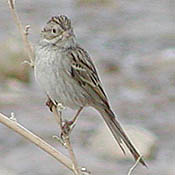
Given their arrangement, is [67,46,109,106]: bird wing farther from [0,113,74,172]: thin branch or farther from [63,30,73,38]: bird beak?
[0,113,74,172]: thin branch

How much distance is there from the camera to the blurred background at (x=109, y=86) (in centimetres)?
904

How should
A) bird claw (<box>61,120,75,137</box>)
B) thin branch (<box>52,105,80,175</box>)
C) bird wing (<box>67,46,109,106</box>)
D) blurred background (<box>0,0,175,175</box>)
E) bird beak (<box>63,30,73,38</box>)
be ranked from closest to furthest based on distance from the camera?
thin branch (<box>52,105,80,175</box>) < bird claw (<box>61,120,75,137</box>) < bird beak (<box>63,30,73,38</box>) < bird wing (<box>67,46,109,106</box>) < blurred background (<box>0,0,175,175</box>)

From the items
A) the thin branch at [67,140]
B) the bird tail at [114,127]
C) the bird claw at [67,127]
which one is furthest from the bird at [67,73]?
the thin branch at [67,140]

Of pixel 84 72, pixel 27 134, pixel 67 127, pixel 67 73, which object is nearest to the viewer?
pixel 27 134

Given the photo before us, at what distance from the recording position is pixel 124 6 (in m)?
15.6

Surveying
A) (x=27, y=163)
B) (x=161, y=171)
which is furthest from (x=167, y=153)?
(x=27, y=163)

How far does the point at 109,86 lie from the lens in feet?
36.8

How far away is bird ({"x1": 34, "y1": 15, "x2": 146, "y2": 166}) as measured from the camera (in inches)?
215

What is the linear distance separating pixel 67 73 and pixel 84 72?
14cm

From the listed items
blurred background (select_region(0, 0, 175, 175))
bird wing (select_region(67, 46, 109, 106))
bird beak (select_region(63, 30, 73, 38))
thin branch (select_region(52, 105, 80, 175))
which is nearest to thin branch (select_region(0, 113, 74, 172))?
thin branch (select_region(52, 105, 80, 175))

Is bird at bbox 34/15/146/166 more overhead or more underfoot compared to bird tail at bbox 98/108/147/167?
more overhead

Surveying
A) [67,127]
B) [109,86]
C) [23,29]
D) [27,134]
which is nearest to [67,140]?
[27,134]

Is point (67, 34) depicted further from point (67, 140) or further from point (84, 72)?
point (67, 140)

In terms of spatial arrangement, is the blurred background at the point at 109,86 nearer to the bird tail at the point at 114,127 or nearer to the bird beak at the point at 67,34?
the bird tail at the point at 114,127
